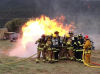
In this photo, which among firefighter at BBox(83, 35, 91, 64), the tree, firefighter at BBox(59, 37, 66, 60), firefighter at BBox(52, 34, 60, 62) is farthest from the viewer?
the tree

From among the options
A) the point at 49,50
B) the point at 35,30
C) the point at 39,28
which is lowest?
the point at 49,50

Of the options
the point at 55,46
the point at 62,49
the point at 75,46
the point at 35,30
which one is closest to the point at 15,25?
the point at 35,30

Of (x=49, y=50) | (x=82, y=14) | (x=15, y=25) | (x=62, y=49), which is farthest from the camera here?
(x=82, y=14)

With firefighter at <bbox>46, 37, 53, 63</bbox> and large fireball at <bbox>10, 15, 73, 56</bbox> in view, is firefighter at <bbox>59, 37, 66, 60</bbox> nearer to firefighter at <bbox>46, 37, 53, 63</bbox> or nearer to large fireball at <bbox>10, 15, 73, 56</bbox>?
firefighter at <bbox>46, 37, 53, 63</bbox>

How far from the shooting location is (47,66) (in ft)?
36.4

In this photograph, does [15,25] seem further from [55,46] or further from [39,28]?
[55,46]

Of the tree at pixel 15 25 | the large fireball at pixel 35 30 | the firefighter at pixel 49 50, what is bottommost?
the firefighter at pixel 49 50

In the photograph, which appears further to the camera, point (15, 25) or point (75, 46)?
point (15, 25)

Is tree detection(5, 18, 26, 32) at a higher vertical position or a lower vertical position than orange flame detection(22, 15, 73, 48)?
higher

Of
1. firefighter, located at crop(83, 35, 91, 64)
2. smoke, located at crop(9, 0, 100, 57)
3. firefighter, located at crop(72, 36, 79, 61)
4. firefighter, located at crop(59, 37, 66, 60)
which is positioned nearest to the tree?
smoke, located at crop(9, 0, 100, 57)

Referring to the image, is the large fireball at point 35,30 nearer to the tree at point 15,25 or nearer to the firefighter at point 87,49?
the firefighter at point 87,49

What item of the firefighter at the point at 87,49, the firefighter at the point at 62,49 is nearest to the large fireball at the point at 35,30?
the firefighter at the point at 62,49

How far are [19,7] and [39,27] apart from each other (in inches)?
2300

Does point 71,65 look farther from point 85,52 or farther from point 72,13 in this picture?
point 72,13
